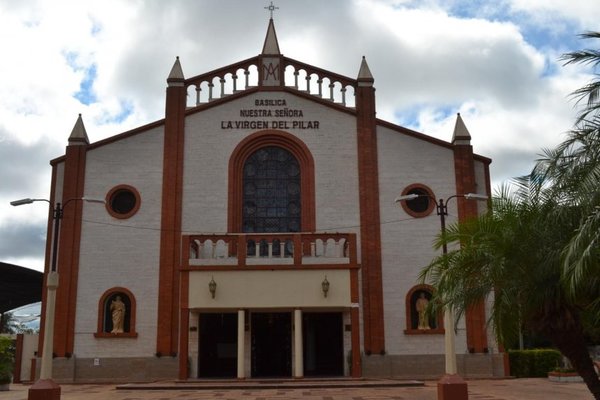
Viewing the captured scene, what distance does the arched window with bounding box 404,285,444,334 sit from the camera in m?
27.6

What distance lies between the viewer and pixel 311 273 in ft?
86.2

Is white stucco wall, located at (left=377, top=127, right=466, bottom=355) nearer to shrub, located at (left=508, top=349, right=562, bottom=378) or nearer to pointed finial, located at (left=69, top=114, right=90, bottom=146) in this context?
shrub, located at (left=508, top=349, right=562, bottom=378)

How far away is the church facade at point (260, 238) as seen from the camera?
26422 mm

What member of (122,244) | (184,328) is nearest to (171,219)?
(122,244)

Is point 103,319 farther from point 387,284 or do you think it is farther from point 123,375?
point 387,284

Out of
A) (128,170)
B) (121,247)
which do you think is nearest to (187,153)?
(128,170)

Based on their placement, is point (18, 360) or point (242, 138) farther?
point (242, 138)

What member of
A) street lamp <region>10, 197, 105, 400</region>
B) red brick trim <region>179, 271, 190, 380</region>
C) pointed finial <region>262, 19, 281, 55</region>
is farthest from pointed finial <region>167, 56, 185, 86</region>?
street lamp <region>10, 197, 105, 400</region>

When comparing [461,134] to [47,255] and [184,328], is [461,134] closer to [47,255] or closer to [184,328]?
[184,328]

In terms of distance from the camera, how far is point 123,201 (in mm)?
29125

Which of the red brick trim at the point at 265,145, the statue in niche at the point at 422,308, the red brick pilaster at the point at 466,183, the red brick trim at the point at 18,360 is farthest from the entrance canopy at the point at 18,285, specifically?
the red brick pilaster at the point at 466,183

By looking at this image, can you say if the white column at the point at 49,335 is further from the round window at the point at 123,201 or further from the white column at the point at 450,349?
the white column at the point at 450,349

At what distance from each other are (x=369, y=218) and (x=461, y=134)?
578 centimetres

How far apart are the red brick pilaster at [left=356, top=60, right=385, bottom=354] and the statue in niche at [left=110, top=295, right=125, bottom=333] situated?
33.3 feet
